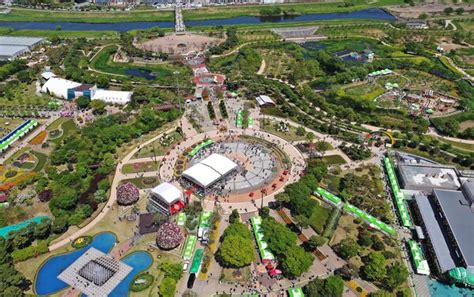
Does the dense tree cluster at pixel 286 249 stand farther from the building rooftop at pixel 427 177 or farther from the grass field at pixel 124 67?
the grass field at pixel 124 67

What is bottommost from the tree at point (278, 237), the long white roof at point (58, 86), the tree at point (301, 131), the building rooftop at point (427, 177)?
the tree at point (278, 237)

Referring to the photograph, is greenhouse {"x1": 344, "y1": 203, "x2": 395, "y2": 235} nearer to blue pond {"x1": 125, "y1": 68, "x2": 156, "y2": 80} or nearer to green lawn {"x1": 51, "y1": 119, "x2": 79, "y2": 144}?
green lawn {"x1": 51, "y1": 119, "x2": 79, "y2": 144}

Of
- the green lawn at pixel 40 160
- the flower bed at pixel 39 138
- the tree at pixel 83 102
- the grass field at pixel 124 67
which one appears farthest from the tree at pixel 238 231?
the grass field at pixel 124 67

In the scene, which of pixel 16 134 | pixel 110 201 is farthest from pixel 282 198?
pixel 16 134

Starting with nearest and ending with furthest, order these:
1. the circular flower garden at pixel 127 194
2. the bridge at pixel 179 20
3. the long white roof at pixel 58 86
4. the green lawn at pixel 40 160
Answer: the circular flower garden at pixel 127 194 → the green lawn at pixel 40 160 → the long white roof at pixel 58 86 → the bridge at pixel 179 20

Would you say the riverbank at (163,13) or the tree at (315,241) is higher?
the riverbank at (163,13)

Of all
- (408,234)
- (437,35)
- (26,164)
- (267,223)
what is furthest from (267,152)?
(437,35)

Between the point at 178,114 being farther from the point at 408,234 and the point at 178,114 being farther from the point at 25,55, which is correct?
the point at 25,55
